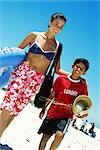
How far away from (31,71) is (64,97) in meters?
0.47

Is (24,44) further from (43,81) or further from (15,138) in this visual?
(15,138)

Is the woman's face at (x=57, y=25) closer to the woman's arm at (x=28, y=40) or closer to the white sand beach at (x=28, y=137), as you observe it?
the woman's arm at (x=28, y=40)

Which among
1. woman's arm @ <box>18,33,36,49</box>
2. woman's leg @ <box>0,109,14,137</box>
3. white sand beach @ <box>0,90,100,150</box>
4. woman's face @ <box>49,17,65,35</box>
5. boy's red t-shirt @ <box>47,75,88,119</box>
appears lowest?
white sand beach @ <box>0,90,100,150</box>

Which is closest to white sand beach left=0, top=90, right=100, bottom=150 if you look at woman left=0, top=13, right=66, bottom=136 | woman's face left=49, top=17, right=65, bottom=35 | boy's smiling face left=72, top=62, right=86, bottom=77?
woman left=0, top=13, right=66, bottom=136

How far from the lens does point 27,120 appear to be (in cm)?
815

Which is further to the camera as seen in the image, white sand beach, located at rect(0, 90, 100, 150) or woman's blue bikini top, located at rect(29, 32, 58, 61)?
white sand beach, located at rect(0, 90, 100, 150)

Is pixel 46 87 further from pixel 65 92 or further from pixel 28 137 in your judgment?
pixel 28 137

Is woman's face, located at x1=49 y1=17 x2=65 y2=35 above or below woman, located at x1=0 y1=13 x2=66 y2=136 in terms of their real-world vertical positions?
above

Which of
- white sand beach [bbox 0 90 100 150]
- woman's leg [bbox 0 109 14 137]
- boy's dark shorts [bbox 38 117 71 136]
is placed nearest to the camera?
woman's leg [bbox 0 109 14 137]

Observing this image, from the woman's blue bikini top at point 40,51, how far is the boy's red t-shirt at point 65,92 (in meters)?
0.26

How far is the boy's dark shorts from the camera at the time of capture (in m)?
5.27

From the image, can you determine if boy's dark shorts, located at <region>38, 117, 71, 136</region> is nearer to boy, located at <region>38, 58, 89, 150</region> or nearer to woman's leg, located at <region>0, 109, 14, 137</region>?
boy, located at <region>38, 58, 89, 150</region>

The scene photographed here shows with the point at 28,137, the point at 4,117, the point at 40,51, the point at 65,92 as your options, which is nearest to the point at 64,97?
the point at 65,92

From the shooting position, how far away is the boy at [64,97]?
5262 millimetres
